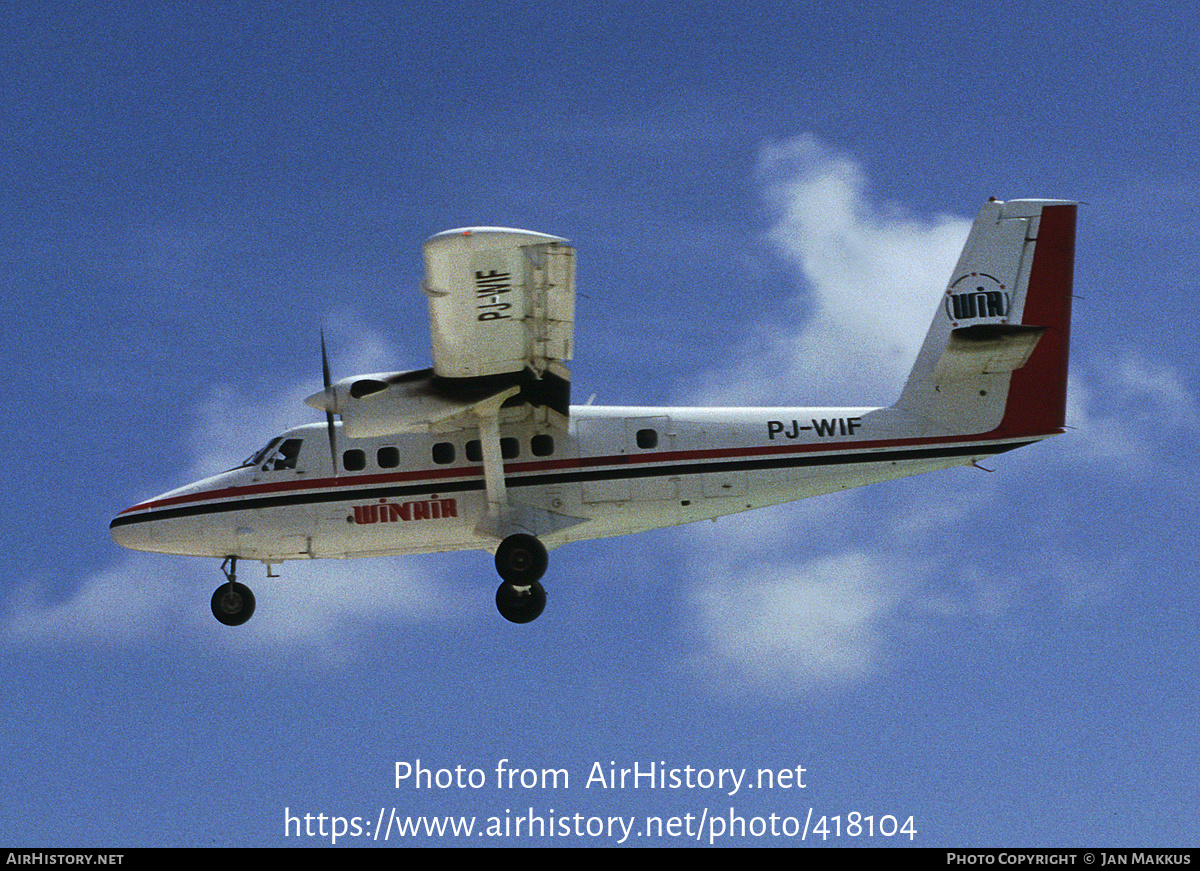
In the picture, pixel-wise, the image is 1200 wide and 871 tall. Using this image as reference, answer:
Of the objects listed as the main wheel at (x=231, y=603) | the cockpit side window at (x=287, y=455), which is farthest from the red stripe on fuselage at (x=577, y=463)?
the main wheel at (x=231, y=603)

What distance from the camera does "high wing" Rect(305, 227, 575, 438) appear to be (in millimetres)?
16781

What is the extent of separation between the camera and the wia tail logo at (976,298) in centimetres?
2170

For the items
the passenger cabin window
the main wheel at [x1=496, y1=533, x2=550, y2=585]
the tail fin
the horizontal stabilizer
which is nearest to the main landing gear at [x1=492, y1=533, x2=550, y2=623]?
the main wheel at [x1=496, y1=533, x2=550, y2=585]

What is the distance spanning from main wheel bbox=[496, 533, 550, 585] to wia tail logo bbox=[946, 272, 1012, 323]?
7468 millimetres

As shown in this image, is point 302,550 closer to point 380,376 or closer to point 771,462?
point 380,376

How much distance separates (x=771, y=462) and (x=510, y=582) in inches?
165

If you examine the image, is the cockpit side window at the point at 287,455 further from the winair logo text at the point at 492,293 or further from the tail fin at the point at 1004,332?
the tail fin at the point at 1004,332

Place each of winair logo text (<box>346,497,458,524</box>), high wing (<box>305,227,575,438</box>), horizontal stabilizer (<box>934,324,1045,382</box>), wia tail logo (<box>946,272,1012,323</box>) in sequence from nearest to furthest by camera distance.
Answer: high wing (<box>305,227,575,438</box>) < horizontal stabilizer (<box>934,324,1045,382</box>) < winair logo text (<box>346,497,458,524</box>) < wia tail logo (<box>946,272,1012,323</box>)

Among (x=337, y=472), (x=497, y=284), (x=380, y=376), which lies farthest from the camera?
(x=337, y=472)

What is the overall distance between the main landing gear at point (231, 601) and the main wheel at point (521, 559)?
420cm

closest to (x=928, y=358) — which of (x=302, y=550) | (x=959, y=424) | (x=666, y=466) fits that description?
(x=959, y=424)

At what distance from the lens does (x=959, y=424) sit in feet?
68.4

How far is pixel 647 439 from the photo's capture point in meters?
20.7

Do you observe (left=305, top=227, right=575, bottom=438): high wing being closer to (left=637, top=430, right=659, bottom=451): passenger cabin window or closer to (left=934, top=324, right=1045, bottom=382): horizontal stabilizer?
(left=637, top=430, right=659, bottom=451): passenger cabin window
